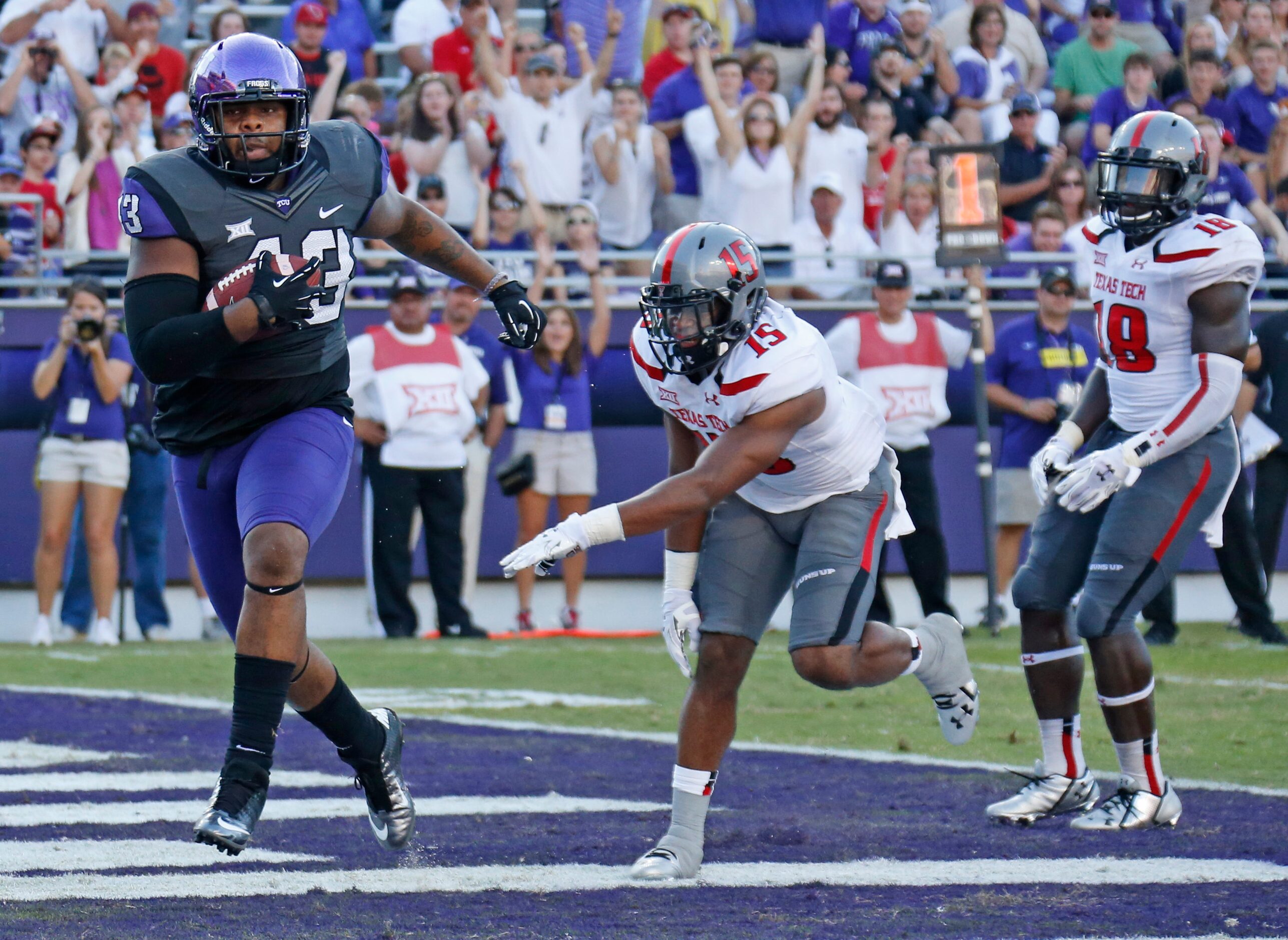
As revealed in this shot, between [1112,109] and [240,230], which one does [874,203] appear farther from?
[240,230]

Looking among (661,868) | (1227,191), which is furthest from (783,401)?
(1227,191)

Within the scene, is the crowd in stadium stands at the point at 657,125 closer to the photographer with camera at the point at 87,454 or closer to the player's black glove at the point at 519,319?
the photographer with camera at the point at 87,454

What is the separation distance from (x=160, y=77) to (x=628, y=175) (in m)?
3.16

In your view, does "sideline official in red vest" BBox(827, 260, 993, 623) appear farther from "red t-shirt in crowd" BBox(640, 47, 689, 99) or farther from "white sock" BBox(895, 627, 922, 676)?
"white sock" BBox(895, 627, 922, 676)

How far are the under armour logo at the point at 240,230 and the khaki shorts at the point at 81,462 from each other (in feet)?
21.1

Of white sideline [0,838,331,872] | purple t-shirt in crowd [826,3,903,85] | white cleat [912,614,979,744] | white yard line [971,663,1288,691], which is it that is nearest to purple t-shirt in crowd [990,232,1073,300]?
purple t-shirt in crowd [826,3,903,85]

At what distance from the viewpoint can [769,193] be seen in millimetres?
11883

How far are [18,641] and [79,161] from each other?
2.90 meters

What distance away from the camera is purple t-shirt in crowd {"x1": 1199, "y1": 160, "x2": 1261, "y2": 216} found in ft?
40.1

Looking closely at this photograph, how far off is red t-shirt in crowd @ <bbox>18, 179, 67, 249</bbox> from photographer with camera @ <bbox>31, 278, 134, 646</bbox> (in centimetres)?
104

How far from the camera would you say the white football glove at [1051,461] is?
5453mm

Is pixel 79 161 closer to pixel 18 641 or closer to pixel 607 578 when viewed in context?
pixel 18 641

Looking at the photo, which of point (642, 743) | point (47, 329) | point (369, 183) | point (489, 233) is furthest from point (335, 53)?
point (369, 183)

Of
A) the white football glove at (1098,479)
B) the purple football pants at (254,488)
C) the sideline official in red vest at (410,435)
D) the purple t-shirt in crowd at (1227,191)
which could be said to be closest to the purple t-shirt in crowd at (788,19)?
the purple t-shirt in crowd at (1227,191)
